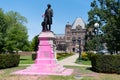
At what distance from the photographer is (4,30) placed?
164 feet

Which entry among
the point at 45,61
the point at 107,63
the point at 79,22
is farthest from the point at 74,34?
the point at 45,61

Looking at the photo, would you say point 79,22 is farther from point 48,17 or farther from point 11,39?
point 48,17

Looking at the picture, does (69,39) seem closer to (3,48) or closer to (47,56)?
(3,48)

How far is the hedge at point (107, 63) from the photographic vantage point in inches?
814

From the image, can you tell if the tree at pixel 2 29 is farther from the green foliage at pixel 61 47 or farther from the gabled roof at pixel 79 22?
the gabled roof at pixel 79 22

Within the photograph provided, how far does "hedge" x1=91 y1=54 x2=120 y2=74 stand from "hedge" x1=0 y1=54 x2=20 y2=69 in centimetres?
819

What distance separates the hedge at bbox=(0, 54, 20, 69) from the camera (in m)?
24.3

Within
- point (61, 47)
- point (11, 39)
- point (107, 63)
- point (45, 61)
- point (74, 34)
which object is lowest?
point (107, 63)

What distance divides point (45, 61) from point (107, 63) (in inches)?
185

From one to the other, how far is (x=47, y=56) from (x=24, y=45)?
1099 inches

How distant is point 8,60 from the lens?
25484 mm

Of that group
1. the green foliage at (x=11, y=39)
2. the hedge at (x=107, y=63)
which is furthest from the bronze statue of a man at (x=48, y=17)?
the green foliage at (x=11, y=39)

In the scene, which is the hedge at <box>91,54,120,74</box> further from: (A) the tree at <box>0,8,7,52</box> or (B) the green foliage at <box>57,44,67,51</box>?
(B) the green foliage at <box>57,44,67,51</box>

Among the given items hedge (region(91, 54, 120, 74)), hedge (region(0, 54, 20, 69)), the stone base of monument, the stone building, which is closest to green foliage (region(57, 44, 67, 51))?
the stone building
